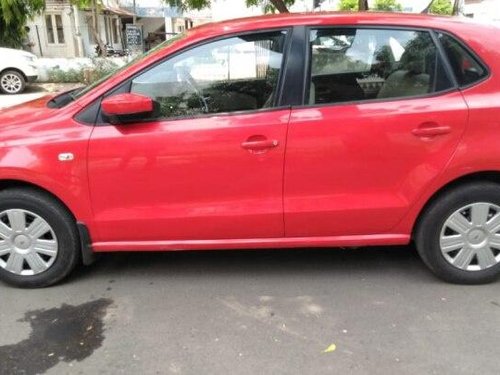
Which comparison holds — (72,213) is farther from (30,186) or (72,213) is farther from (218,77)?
(218,77)

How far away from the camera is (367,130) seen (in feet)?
10.7

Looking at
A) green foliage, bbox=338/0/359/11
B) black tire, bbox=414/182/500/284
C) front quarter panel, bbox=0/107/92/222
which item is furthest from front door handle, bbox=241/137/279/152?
green foliage, bbox=338/0/359/11

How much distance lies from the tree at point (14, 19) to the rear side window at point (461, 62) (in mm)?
16116

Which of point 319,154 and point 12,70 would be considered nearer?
point 319,154

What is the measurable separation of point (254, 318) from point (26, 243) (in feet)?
5.05

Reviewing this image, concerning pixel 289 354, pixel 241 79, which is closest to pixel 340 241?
pixel 289 354

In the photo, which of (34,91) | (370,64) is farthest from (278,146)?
(34,91)

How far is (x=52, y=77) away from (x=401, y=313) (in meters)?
15.4

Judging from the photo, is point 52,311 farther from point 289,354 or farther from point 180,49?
point 180,49

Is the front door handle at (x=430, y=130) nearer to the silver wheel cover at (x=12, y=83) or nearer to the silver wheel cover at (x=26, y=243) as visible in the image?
the silver wheel cover at (x=26, y=243)

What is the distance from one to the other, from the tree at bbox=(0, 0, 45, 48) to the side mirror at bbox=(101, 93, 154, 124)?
15.5 m

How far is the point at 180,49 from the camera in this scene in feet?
11.0

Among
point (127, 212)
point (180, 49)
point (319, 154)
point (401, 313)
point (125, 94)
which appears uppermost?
point (180, 49)

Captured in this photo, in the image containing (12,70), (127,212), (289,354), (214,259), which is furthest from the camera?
(12,70)
